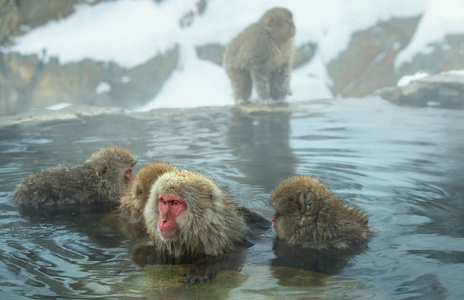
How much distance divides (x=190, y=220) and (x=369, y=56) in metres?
10.0

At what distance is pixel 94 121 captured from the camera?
369 inches

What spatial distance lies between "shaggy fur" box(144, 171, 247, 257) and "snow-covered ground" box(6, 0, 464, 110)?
7276 millimetres

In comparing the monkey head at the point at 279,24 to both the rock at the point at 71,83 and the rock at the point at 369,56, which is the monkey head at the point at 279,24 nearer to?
the rock at the point at 369,56

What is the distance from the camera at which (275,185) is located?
210 inches

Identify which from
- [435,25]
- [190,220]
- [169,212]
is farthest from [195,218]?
[435,25]

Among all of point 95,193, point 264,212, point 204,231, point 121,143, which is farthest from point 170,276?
point 121,143

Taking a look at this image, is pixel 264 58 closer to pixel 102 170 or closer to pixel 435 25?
pixel 435 25

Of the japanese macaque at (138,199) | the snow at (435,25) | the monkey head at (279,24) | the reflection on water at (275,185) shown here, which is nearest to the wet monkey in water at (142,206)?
the japanese macaque at (138,199)

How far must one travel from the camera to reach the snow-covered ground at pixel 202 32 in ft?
37.8

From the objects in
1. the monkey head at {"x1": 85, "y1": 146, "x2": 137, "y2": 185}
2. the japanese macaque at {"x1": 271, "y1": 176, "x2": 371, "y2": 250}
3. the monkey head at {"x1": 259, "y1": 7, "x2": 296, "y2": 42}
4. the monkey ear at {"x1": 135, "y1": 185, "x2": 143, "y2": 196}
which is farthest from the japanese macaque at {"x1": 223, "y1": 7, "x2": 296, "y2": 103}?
the japanese macaque at {"x1": 271, "y1": 176, "x2": 371, "y2": 250}

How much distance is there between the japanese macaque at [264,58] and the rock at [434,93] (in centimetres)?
211

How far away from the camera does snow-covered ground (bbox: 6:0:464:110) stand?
11.5 metres

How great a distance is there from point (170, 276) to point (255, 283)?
1.77ft

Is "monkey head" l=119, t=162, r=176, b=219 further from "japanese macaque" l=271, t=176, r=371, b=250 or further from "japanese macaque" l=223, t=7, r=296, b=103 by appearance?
"japanese macaque" l=223, t=7, r=296, b=103
